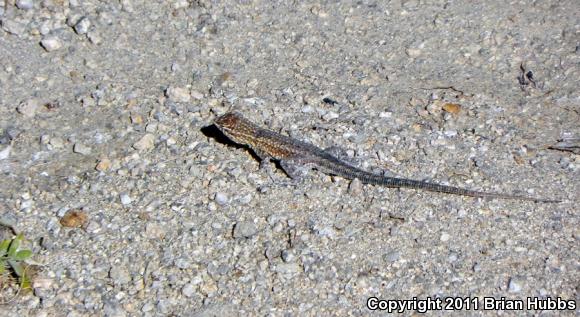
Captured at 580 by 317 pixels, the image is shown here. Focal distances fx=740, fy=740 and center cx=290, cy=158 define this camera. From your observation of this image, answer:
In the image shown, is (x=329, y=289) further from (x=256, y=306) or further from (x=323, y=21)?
(x=323, y=21)

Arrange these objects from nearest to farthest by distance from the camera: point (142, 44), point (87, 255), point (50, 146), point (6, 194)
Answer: point (87, 255) < point (6, 194) < point (50, 146) < point (142, 44)

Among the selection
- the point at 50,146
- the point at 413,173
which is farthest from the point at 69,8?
the point at 413,173

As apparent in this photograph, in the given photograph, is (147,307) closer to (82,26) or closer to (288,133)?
(288,133)

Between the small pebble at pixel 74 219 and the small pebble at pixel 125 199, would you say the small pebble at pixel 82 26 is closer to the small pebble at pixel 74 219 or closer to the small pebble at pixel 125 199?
the small pebble at pixel 125 199

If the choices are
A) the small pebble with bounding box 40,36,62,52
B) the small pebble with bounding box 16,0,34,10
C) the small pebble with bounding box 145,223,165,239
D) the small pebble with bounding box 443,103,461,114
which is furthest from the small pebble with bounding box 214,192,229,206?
the small pebble with bounding box 16,0,34,10

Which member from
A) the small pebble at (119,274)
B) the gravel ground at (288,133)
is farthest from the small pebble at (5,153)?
the small pebble at (119,274)

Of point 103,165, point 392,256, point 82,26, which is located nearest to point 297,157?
point 392,256
